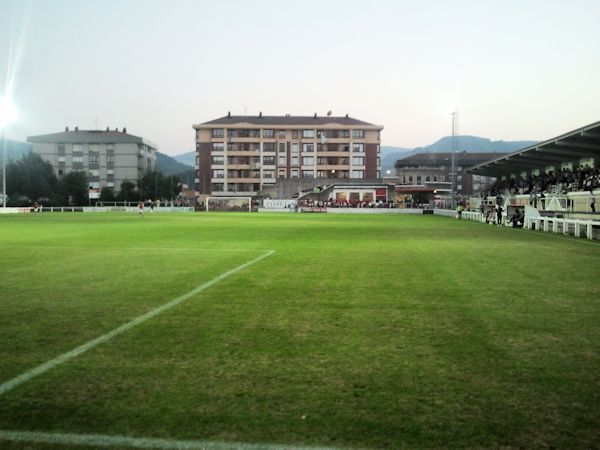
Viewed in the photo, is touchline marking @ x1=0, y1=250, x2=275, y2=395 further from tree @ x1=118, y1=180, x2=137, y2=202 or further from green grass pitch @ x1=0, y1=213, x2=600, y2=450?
tree @ x1=118, y1=180, x2=137, y2=202

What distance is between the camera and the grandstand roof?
114 feet

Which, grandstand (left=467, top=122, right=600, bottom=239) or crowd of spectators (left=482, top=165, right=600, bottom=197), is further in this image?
crowd of spectators (left=482, top=165, right=600, bottom=197)

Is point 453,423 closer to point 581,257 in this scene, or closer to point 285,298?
point 285,298

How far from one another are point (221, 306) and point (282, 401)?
4.00m

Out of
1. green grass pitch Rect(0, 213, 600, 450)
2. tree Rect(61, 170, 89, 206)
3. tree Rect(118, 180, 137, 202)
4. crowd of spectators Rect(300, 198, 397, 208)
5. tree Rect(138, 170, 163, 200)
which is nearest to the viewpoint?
green grass pitch Rect(0, 213, 600, 450)

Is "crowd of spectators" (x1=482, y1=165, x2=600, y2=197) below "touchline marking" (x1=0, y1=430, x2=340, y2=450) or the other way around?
the other way around

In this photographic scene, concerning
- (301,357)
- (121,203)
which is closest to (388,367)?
(301,357)

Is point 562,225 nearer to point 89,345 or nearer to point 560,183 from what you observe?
point 560,183

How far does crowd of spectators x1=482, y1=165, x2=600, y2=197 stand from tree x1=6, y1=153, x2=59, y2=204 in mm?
73570

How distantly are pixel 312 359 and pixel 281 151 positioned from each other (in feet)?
370

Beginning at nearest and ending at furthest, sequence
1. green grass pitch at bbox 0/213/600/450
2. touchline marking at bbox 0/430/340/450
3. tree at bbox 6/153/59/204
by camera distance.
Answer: touchline marking at bbox 0/430/340/450 < green grass pitch at bbox 0/213/600/450 < tree at bbox 6/153/59/204

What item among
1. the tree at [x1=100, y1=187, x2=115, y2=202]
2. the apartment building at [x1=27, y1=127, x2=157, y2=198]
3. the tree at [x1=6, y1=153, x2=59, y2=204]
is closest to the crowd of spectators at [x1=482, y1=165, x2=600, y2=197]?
the tree at [x1=100, y1=187, x2=115, y2=202]

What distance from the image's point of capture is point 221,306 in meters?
8.16

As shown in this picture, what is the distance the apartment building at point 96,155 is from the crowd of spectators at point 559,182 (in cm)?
8363
